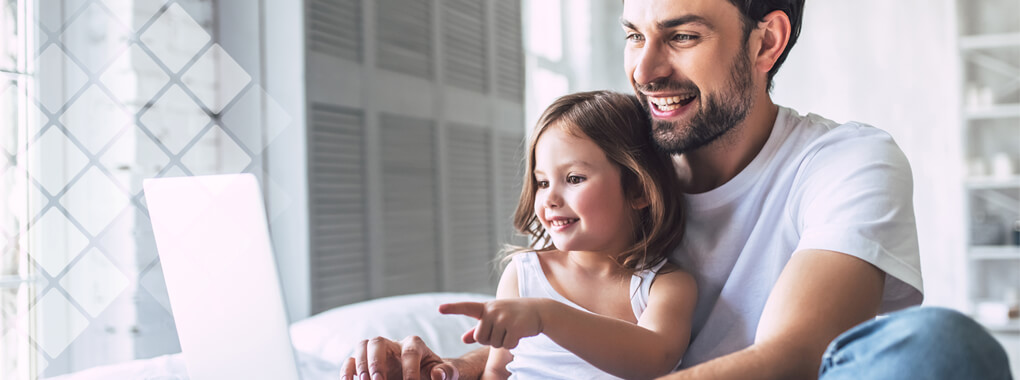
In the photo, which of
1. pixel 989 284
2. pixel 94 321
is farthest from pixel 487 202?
pixel 989 284

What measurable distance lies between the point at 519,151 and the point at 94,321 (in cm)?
201

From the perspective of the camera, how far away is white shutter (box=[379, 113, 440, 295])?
2.65 meters

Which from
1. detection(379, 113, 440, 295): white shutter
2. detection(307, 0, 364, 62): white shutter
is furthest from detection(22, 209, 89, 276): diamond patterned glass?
detection(379, 113, 440, 295): white shutter

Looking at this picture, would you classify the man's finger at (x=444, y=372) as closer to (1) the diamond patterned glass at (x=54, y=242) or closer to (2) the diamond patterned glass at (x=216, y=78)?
(1) the diamond patterned glass at (x=54, y=242)

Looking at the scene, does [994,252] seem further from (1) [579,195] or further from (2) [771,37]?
(1) [579,195]

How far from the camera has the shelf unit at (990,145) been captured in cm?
412

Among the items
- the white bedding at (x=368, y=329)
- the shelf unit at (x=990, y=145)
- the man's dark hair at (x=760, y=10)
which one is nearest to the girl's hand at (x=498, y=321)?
the man's dark hair at (x=760, y=10)

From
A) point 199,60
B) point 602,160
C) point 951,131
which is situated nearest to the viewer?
point 602,160

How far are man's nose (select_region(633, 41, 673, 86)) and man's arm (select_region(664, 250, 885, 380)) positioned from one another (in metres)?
0.35

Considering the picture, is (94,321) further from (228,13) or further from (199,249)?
(199,249)

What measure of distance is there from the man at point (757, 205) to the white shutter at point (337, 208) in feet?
3.64

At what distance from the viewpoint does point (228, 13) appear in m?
2.29

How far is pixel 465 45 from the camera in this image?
317cm

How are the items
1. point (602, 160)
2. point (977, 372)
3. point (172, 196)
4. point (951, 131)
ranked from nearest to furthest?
point (977, 372)
point (172, 196)
point (602, 160)
point (951, 131)
